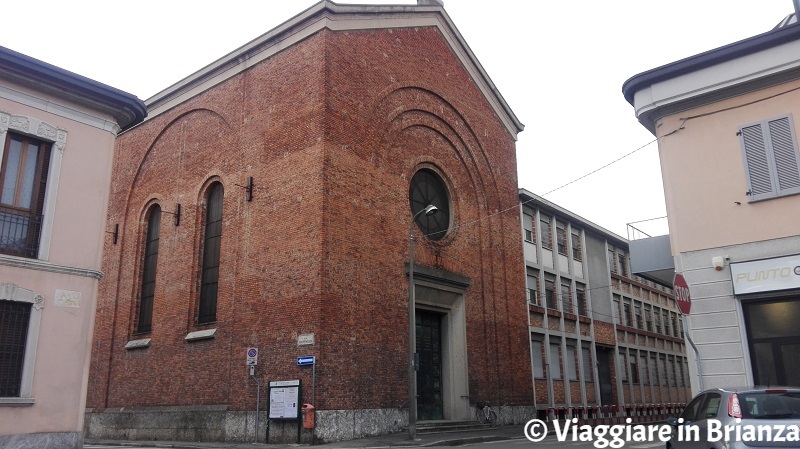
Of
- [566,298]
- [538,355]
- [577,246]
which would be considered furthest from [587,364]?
[577,246]

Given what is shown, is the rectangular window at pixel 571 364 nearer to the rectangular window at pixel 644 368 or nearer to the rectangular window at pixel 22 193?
the rectangular window at pixel 644 368

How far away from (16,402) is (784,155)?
14978mm

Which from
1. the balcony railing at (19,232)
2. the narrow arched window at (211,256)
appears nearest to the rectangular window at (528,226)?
the narrow arched window at (211,256)

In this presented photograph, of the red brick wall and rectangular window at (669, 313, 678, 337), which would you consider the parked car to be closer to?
the red brick wall

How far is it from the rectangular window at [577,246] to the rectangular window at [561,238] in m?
0.94

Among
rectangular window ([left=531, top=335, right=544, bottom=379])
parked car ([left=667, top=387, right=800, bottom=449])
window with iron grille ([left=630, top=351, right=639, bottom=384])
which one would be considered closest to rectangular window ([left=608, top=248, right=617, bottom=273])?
window with iron grille ([left=630, top=351, right=639, bottom=384])

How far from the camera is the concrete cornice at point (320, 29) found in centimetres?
1986

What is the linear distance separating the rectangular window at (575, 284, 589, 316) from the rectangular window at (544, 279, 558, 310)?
2167 millimetres

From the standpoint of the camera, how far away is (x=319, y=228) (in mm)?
17797

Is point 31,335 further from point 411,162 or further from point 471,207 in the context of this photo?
point 471,207

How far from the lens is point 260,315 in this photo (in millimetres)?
18625

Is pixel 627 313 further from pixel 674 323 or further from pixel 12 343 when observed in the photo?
pixel 12 343

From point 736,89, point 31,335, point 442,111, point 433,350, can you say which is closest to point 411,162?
point 442,111

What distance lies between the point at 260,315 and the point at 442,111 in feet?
34.0
